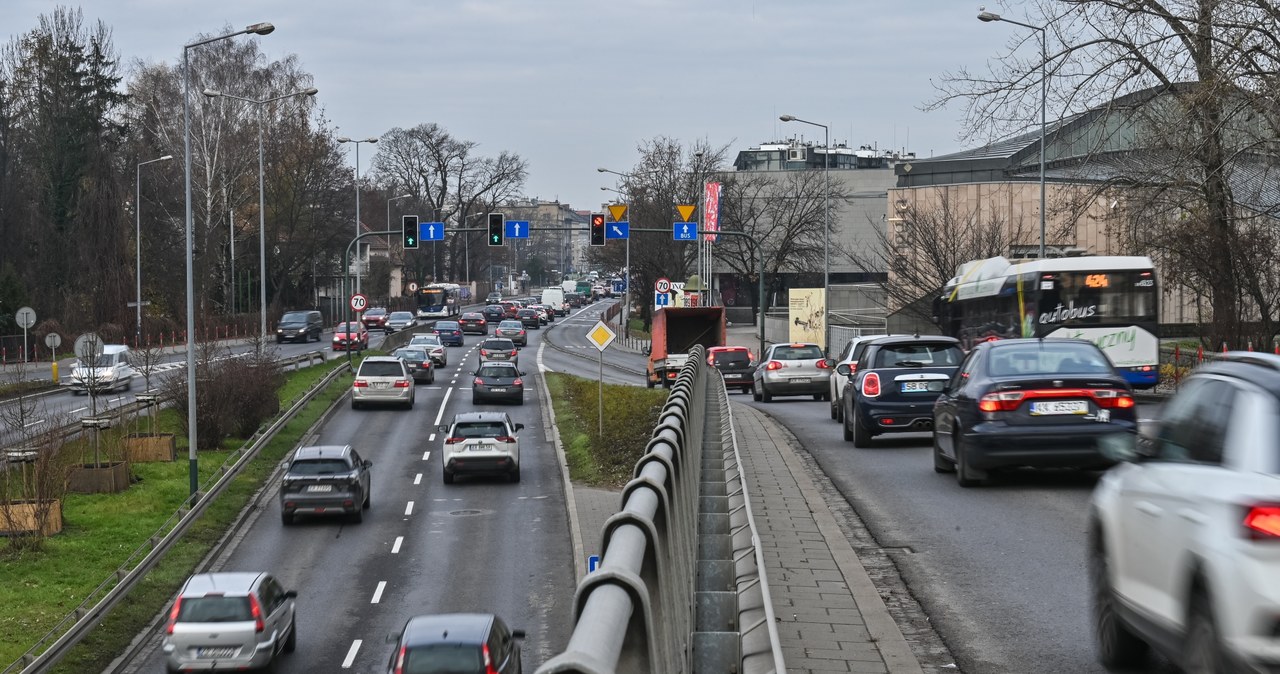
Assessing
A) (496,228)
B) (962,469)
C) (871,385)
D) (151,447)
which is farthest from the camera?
(496,228)

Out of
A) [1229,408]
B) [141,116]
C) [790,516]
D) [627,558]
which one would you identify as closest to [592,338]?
[790,516]

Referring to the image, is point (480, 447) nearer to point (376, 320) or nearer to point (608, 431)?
→ point (608, 431)

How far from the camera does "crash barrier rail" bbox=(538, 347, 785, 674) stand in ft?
9.43

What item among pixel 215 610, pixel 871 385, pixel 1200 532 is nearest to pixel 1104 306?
pixel 871 385

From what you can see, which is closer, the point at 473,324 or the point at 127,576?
the point at 127,576

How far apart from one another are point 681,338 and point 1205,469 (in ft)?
146

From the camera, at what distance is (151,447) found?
42656 mm

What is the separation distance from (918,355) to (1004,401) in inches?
257

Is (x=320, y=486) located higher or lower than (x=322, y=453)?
lower

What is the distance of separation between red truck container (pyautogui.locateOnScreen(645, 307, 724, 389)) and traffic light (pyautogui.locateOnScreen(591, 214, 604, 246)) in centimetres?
319

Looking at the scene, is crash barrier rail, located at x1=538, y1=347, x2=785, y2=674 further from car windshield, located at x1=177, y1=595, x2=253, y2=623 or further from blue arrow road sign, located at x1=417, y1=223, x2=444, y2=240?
blue arrow road sign, located at x1=417, y1=223, x2=444, y2=240

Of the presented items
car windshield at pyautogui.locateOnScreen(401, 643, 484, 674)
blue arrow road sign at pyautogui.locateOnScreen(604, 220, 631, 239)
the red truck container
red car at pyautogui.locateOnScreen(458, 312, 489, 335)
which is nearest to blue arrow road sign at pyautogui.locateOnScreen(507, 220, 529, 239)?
blue arrow road sign at pyautogui.locateOnScreen(604, 220, 631, 239)

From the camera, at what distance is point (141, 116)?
86625 mm

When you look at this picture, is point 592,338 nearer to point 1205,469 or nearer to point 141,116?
point 1205,469
